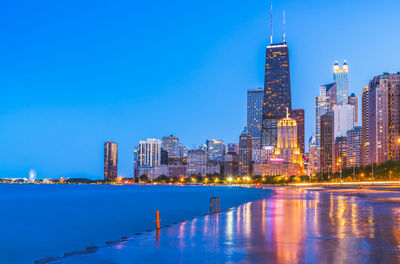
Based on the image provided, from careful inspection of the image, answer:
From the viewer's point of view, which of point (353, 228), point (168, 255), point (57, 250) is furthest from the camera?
point (57, 250)

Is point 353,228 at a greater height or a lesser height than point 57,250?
greater

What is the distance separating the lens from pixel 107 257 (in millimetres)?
13984

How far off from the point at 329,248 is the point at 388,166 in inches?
5894

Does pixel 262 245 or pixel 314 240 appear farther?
pixel 314 240

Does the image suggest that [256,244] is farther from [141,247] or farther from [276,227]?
[276,227]

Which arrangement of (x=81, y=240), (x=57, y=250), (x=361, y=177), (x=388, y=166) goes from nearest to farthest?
(x=57, y=250) < (x=81, y=240) < (x=388, y=166) < (x=361, y=177)

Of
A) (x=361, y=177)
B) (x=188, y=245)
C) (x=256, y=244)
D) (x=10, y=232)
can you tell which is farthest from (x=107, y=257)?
(x=361, y=177)

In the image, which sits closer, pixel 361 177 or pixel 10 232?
pixel 10 232

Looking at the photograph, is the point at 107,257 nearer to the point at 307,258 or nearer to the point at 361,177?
the point at 307,258

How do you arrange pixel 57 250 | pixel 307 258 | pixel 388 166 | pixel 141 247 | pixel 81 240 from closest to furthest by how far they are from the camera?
pixel 307 258 < pixel 141 247 < pixel 57 250 < pixel 81 240 < pixel 388 166

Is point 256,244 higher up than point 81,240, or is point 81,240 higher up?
point 256,244

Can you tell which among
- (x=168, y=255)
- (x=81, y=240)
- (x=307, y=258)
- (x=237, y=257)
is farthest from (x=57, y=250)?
(x=307, y=258)

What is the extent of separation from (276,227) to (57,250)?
14.7 m

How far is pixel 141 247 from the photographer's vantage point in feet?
51.5
